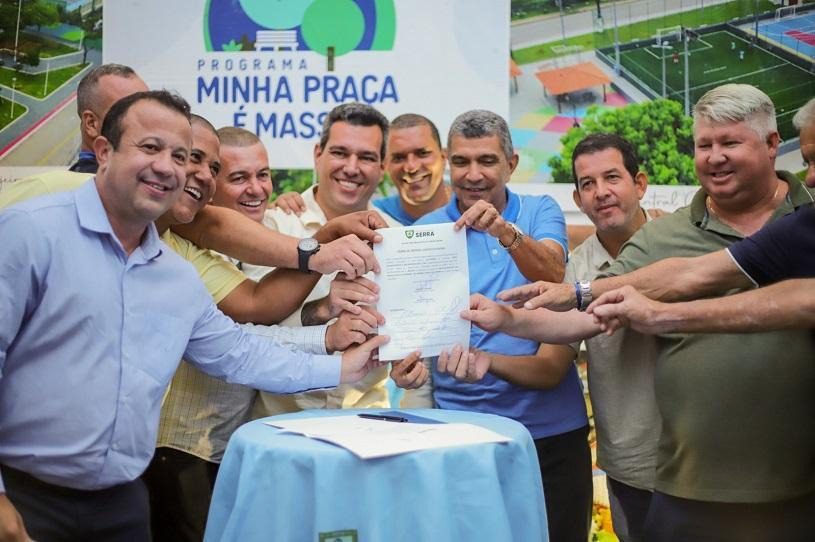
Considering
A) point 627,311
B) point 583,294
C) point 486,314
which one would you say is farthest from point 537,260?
point 627,311

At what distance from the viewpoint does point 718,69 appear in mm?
4785

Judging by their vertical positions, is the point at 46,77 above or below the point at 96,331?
above

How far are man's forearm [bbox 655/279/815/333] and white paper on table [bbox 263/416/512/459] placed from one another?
0.69 m

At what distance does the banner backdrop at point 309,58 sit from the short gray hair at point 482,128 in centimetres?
131

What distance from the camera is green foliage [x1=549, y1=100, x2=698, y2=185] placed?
4.68 m

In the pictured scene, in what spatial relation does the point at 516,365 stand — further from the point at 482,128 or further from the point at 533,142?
the point at 533,142

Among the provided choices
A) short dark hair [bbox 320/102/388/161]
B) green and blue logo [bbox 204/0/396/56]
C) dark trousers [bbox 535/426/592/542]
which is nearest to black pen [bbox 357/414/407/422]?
dark trousers [bbox 535/426/592/542]

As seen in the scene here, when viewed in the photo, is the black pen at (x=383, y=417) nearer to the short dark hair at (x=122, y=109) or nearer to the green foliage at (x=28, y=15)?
the short dark hair at (x=122, y=109)

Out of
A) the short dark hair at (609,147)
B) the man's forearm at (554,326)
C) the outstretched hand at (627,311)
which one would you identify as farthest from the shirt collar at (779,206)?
the short dark hair at (609,147)

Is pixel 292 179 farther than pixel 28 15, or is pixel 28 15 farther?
pixel 28 15

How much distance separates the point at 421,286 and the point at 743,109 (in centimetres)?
117

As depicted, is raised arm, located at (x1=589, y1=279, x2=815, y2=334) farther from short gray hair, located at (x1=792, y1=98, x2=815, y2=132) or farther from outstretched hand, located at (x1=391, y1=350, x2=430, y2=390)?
short gray hair, located at (x1=792, y1=98, x2=815, y2=132)

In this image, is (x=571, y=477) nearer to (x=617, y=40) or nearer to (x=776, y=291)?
(x=776, y=291)

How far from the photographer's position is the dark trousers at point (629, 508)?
311 cm
